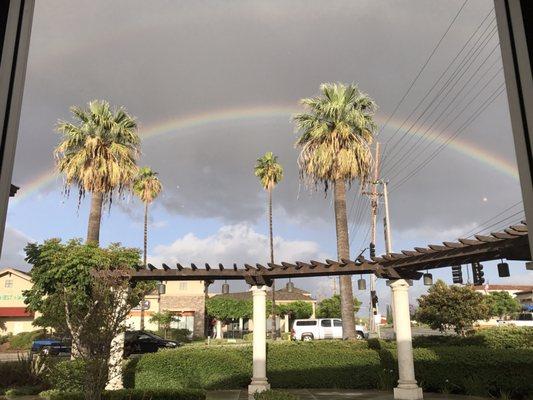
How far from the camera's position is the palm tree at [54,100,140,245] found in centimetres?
2488

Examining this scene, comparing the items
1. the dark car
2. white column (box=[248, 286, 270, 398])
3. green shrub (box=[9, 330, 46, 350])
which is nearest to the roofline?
green shrub (box=[9, 330, 46, 350])

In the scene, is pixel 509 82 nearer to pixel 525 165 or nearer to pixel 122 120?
pixel 525 165

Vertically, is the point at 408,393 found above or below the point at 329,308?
below

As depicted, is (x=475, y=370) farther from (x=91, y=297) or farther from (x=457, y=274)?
(x=91, y=297)

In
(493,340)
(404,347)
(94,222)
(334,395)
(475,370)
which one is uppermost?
(94,222)

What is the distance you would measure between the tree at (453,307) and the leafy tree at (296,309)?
2777 centimetres

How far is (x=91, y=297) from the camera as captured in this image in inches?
536

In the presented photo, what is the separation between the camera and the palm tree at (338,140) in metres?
24.6

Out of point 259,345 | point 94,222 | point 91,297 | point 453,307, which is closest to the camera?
point 91,297

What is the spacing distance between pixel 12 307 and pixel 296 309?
34.8 meters

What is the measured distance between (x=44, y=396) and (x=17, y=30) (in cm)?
1536

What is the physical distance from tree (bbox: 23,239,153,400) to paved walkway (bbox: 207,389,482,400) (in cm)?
377

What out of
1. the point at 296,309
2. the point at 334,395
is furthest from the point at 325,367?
the point at 296,309

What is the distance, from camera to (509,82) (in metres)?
1.83
